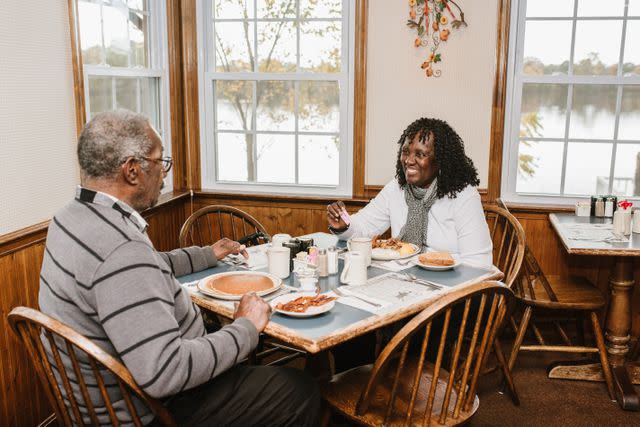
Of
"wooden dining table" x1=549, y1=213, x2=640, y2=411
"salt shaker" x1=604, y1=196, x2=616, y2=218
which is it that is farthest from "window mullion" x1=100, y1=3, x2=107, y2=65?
"salt shaker" x1=604, y1=196, x2=616, y2=218

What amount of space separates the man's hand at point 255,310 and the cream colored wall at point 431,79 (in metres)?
1.95

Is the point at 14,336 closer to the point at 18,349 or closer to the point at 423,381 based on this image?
the point at 18,349

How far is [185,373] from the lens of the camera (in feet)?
4.84

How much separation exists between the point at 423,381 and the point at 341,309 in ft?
1.41

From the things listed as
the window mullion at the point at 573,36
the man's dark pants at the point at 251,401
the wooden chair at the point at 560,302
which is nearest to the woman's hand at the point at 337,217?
the wooden chair at the point at 560,302

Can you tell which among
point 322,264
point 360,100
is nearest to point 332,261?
point 322,264

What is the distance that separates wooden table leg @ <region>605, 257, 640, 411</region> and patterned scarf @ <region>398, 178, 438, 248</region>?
0.98 m

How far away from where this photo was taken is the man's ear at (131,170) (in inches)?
62.0

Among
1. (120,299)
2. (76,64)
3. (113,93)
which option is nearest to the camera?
(120,299)

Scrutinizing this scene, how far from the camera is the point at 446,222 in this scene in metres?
2.72

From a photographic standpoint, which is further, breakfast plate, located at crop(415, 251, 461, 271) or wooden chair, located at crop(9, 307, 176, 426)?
breakfast plate, located at crop(415, 251, 461, 271)

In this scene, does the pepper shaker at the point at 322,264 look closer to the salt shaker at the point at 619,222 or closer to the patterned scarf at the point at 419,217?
the patterned scarf at the point at 419,217

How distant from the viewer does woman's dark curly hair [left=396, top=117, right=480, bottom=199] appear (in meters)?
2.72

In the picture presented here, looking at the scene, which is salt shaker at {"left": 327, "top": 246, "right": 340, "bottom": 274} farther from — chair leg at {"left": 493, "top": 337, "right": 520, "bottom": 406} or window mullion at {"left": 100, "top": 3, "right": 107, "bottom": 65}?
window mullion at {"left": 100, "top": 3, "right": 107, "bottom": 65}
